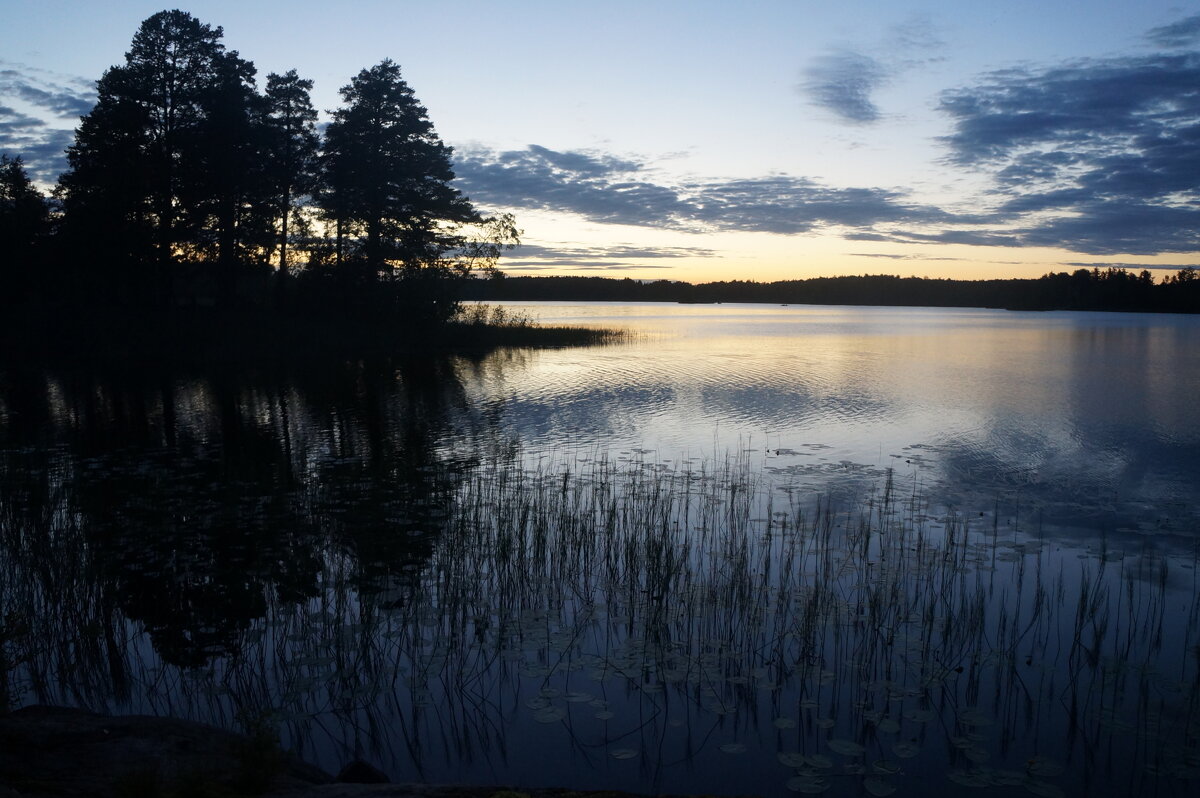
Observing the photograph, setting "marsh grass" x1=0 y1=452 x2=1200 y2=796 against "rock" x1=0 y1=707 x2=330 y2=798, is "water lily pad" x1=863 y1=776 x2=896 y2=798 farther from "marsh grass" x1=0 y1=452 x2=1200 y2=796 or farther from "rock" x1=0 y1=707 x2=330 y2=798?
"rock" x1=0 y1=707 x2=330 y2=798

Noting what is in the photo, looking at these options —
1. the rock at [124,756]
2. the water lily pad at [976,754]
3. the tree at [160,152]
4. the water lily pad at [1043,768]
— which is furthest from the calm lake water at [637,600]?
the tree at [160,152]

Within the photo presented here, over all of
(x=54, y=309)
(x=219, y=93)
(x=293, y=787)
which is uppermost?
(x=219, y=93)

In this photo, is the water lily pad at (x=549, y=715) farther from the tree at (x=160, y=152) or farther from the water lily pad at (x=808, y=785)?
the tree at (x=160, y=152)

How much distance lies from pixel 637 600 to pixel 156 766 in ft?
16.3

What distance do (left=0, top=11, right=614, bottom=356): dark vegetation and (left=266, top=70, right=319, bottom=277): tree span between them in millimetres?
85

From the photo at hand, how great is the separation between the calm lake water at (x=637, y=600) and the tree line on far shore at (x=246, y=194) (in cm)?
2148

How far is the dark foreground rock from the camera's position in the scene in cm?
370

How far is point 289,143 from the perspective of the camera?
40.9 metres

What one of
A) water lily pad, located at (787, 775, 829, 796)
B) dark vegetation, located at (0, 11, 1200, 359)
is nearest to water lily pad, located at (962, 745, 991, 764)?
water lily pad, located at (787, 775, 829, 796)

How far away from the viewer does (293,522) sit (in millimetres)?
10734

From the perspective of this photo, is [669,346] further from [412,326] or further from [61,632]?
[61,632]

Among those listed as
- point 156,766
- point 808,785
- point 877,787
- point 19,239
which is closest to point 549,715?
point 808,785

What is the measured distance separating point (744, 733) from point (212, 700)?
Result: 4129 mm

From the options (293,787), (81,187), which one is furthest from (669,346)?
(293,787)
